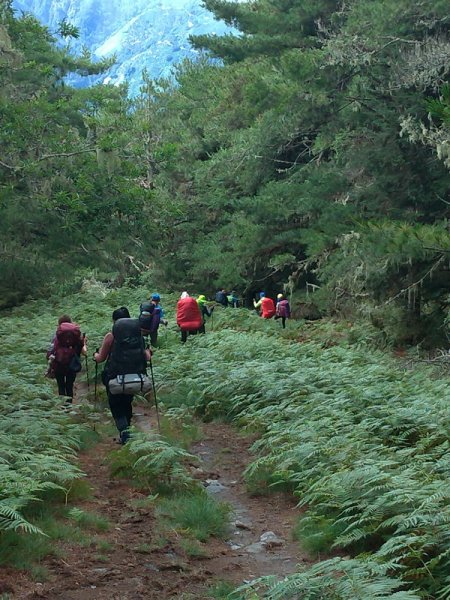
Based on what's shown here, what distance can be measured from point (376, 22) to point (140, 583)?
18.9m

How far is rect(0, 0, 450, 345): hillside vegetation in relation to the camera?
15930 mm

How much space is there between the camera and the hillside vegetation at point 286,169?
627 inches

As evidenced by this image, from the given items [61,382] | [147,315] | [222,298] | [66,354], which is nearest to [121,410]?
[66,354]

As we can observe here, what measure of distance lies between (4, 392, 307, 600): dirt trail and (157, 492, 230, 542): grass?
0.11 metres

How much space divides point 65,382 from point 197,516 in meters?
5.64

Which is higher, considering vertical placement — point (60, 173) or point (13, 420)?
point (60, 173)

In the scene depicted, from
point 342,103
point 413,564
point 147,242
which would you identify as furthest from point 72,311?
point 413,564

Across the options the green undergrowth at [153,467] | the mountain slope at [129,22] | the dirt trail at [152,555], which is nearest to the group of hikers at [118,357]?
the green undergrowth at [153,467]

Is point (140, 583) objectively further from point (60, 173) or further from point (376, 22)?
point (376, 22)

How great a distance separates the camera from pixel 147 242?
17672 millimetres

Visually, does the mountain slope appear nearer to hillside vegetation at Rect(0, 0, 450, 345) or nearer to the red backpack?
hillside vegetation at Rect(0, 0, 450, 345)

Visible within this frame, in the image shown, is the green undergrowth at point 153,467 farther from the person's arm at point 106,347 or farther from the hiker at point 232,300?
the hiker at point 232,300

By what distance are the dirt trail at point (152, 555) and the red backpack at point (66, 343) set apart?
3.52 m

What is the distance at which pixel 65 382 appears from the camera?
38.1 ft
